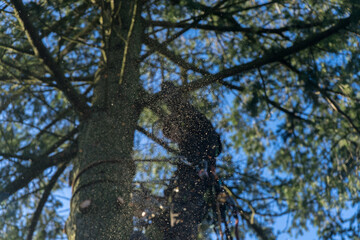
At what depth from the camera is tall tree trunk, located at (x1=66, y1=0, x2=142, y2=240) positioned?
7.84 feet

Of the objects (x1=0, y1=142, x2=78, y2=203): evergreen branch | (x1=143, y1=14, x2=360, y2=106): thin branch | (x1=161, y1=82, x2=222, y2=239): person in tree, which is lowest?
(x1=161, y1=82, x2=222, y2=239): person in tree

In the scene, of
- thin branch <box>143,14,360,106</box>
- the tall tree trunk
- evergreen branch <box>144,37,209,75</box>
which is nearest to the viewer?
the tall tree trunk

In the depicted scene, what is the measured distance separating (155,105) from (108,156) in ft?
1.68

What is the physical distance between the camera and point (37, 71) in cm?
→ 388

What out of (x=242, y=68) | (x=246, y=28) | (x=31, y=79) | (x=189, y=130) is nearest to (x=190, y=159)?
(x=189, y=130)

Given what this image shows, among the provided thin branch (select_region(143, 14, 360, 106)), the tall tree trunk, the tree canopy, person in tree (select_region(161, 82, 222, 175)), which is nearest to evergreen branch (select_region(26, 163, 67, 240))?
the tree canopy

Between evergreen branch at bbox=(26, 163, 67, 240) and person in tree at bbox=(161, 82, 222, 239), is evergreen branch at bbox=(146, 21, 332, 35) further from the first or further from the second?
evergreen branch at bbox=(26, 163, 67, 240)

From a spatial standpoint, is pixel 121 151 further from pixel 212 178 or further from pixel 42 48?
pixel 42 48

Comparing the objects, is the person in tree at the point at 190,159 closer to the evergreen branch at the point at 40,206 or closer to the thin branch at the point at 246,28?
the thin branch at the point at 246,28

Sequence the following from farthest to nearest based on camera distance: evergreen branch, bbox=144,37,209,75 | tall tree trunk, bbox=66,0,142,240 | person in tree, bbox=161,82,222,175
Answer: evergreen branch, bbox=144,37,209,75, person in tree, bbox=161,82,222,175, tall tree trunk, bbox=66,0,142,240

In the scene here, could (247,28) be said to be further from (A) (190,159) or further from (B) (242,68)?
(A) (190,159)

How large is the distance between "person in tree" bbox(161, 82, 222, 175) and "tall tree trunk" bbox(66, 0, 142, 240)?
36 cm

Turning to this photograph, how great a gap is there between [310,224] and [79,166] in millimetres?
3739

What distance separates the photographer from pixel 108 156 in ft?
8.71
